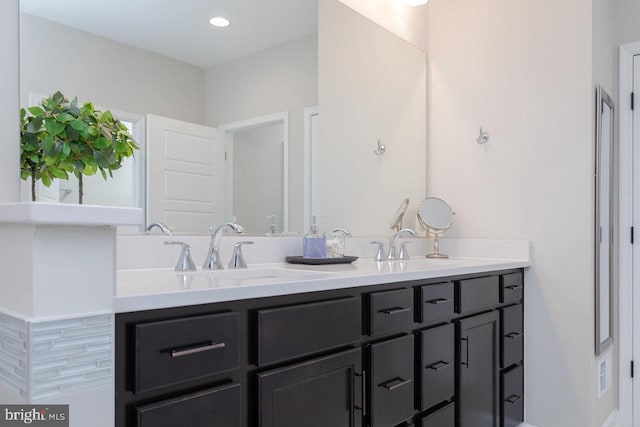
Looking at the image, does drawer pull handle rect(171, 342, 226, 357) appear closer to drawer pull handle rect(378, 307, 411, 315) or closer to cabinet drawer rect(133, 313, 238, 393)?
cabinet drawer rect(133, 313, 238, 393)

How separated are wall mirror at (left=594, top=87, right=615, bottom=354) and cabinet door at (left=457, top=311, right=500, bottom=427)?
57 cm

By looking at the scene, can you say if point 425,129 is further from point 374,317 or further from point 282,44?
point 374,317

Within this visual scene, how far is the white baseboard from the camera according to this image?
8.23ft

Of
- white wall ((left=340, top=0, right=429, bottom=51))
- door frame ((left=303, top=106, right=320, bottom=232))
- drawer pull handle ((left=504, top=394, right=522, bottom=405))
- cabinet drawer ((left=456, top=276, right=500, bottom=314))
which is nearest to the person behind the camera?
cabinet drawer ((left=456, top=276, right=500, bottom=314))

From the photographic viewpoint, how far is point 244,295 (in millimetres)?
1137

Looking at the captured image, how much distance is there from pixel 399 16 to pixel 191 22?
1426 mm

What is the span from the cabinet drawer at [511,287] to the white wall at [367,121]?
675mm

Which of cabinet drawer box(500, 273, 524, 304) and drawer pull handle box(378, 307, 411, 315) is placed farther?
cabinet drawer box(500, 273, 524, 304)

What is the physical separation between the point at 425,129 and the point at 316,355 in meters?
1.94

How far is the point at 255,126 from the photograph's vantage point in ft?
6.54

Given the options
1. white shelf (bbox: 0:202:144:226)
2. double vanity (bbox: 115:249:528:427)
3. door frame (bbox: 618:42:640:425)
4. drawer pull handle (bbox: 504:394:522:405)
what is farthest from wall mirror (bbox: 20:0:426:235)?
door frame (bbox: 618:42:640:425)

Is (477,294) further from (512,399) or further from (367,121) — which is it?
(367,121)

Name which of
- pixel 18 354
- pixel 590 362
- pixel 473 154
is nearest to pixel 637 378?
pixel 590 362

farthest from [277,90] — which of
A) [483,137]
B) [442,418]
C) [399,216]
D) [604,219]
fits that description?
[604,219]
